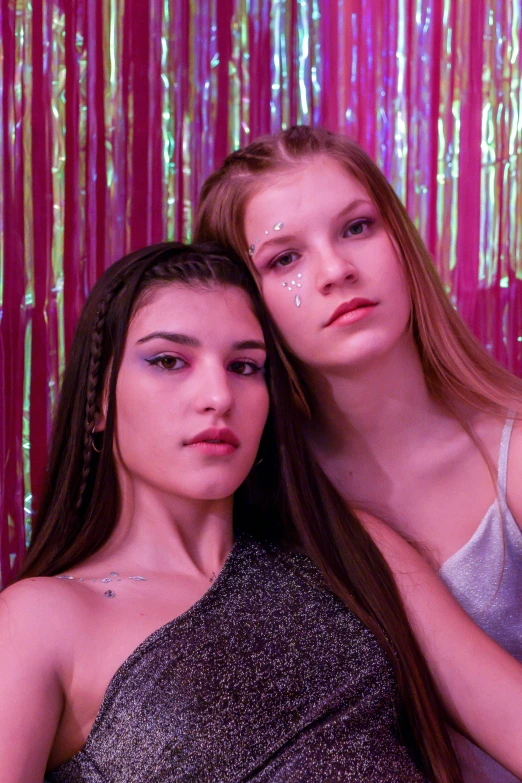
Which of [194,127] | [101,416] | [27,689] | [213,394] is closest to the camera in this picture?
[27,689]

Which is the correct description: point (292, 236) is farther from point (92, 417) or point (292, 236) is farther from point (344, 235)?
point (92, 417)

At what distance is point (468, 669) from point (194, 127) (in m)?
1.19

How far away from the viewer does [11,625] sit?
46.1 inches

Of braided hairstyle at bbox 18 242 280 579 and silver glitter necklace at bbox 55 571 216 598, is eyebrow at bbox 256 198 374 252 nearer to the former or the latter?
braided hairstyle at bbox 18 242 280 579

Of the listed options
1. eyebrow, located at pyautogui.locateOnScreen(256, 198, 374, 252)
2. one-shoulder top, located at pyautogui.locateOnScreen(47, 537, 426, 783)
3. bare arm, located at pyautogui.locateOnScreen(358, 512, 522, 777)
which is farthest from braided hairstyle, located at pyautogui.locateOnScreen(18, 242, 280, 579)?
bare arm, located at pyautogui.locateOnScreen(358, 512, 522, 777)

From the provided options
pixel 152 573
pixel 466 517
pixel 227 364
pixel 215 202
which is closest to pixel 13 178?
pixel 215 202

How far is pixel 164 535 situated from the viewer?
1.39 meters

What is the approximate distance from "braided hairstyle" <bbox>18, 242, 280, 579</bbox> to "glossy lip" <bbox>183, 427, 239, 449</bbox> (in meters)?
0.15

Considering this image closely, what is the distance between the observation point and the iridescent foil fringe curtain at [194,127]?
1.76 m

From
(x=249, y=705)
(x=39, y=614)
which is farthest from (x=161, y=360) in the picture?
(x=249, y=705)

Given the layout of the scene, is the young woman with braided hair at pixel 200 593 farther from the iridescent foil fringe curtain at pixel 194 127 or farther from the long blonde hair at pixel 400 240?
the iridescent foil fringe curtain at pixel 194 127

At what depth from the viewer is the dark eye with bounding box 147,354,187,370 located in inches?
52.6

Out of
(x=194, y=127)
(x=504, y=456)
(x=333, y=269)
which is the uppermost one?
(x=194, y=127)

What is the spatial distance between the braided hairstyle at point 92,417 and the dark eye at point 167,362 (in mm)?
64
